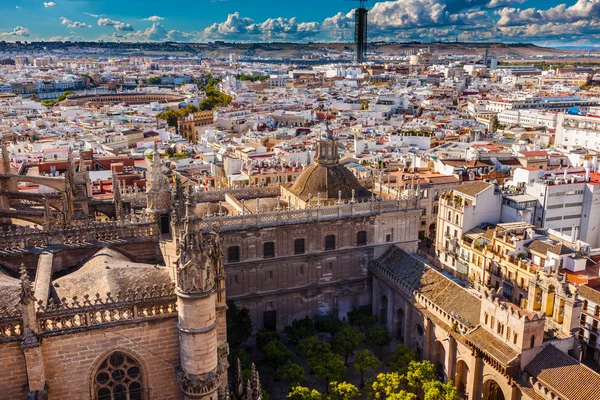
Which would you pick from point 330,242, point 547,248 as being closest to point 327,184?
point 330,242

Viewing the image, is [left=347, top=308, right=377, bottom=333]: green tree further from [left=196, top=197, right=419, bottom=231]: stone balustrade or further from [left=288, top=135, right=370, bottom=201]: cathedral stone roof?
[left=288, top=135, right=370, bottom=201]: cathedral stone roof

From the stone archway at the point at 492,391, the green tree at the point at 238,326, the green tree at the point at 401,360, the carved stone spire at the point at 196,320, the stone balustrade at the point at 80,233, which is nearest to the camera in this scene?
the carved stone spire at the point at 196,320

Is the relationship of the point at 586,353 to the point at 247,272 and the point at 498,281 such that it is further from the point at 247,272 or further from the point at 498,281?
the point at 247,272

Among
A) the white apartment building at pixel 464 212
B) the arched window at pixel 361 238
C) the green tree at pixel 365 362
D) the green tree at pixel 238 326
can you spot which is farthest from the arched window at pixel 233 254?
the white apartment building at pixel 464 212

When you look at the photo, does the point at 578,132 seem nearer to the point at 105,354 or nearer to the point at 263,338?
the point at 263,338

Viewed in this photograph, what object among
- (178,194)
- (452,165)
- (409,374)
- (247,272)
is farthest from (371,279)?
(452,165)

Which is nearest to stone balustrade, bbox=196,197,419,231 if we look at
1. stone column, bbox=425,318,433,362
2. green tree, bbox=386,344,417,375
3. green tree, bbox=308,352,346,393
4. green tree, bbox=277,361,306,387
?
stone column, bbox=425,318,433,362

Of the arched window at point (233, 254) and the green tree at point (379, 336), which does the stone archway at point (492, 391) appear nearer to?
the green tree at point (379, 336)
